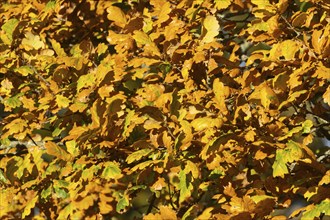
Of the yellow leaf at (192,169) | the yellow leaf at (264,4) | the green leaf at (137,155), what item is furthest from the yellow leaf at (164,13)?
the yellow leaf at (192,169)

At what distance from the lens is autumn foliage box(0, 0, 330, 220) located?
308 cm

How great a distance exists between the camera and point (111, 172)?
3.22 metres

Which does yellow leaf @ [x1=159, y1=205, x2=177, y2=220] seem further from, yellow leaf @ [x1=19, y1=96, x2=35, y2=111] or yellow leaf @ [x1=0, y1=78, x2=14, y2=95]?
yellow leaf @ [x1=0, y1=78, x2=14, y2=95]

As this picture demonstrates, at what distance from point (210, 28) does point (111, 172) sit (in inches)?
39.6

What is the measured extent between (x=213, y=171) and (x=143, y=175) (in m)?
0.43

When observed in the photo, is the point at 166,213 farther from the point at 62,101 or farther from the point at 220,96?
the point at 62,101

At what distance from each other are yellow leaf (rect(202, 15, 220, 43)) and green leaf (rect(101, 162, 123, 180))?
2.91ft

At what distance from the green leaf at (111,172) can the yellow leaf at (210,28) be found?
0.89 meters

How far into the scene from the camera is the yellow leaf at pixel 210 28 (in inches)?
133

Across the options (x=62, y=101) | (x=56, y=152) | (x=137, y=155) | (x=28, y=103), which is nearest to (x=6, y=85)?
(x=28, y=103)

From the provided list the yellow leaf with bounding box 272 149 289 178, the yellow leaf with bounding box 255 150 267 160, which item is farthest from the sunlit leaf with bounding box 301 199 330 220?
the yellow leaf with bounding box 255 150 267 160

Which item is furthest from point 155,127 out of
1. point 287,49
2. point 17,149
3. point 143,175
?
point 17,149

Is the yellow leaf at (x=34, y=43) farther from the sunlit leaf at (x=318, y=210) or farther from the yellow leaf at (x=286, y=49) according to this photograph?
the sunlit leaf at (x=318, y=210)

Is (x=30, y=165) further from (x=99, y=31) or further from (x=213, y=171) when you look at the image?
(x=99, y=31)
